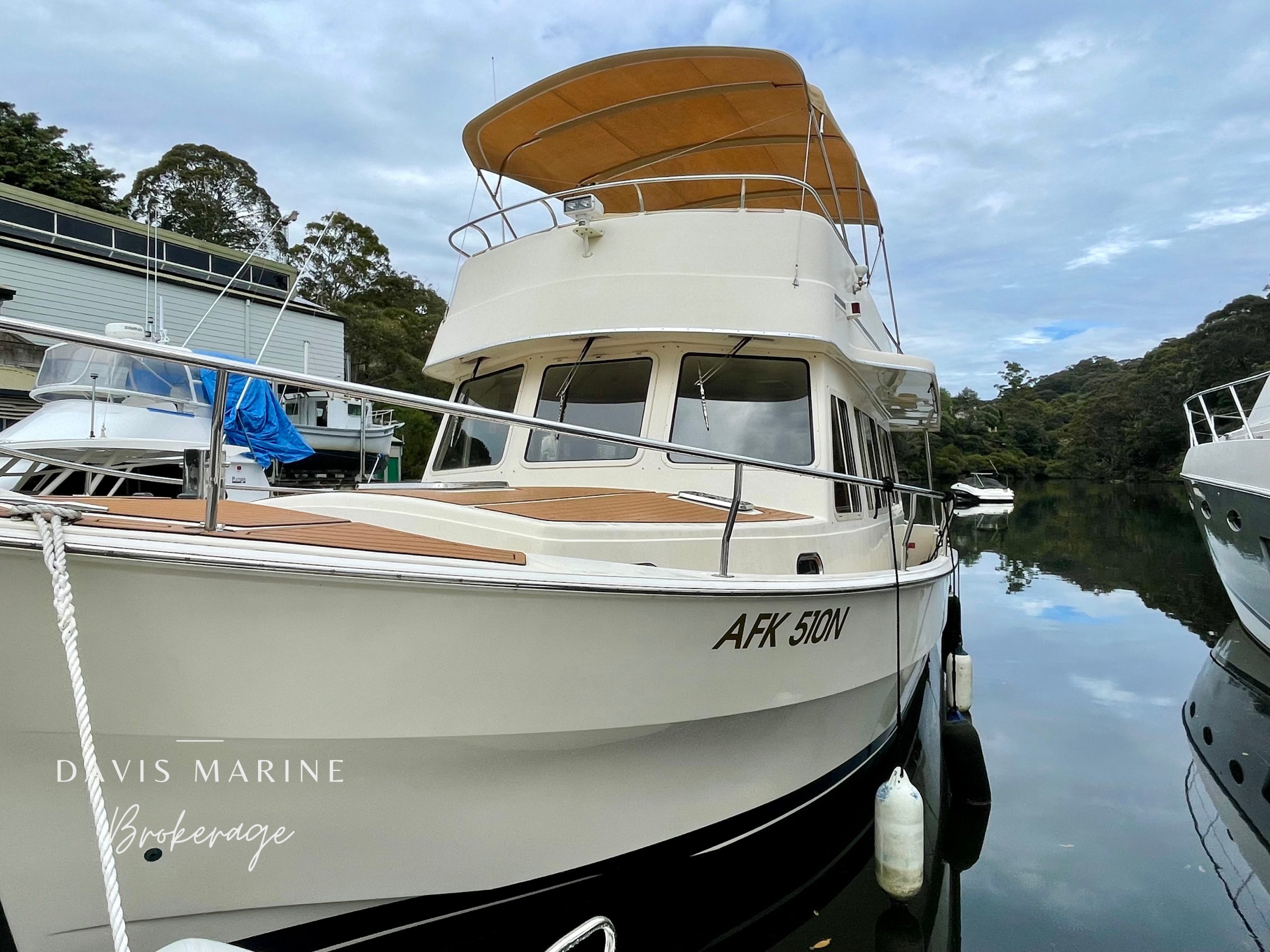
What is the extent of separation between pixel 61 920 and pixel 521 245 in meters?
4.26

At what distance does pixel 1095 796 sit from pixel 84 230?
23864 mm

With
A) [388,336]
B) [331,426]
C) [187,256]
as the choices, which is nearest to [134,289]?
[187,256]

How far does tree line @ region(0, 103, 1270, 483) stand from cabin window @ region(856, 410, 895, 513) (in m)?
3.54

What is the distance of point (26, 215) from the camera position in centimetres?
1831

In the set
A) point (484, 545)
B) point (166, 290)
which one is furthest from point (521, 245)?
point (166, 290)

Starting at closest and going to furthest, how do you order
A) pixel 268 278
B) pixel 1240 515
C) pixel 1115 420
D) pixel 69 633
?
pixel 69 633
pixel 1240 515
pixel 268 278
pixel 1115 420

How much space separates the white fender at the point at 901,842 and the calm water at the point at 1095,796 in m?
0.20

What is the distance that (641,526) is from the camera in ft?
10.9

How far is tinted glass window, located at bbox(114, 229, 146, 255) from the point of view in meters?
20.1

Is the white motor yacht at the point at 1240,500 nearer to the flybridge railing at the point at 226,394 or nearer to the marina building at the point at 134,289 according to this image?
the flybridge railing at the point at 226,394

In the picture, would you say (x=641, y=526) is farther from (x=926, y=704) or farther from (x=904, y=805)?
(x=926, y=704)

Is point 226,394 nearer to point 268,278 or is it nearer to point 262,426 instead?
point 262,426

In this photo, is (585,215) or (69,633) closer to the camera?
(69,633)

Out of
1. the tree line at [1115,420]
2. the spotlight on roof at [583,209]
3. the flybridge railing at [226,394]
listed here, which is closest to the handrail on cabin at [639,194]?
the spotlight on roof at [583,209]
